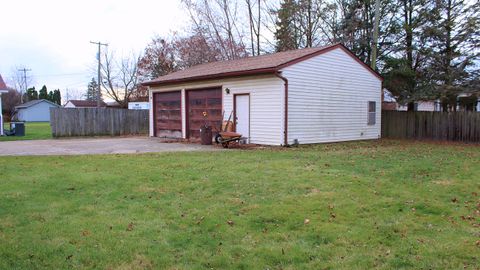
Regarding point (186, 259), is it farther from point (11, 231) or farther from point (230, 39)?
point (230, 39)

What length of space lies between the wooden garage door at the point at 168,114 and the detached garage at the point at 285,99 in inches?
1.9

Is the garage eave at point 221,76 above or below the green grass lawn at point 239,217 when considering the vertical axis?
above

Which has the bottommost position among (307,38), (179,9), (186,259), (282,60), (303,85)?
(186,259)

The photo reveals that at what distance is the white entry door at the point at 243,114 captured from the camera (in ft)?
51.4

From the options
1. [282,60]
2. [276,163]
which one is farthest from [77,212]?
[282,60]

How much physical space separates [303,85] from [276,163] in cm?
636

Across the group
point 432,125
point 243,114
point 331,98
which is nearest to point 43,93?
point 243,114

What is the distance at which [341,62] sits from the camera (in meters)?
16.9

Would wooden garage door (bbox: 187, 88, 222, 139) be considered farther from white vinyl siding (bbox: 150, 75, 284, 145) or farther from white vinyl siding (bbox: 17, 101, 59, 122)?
white vinyl siding (bbox: 17, 101, 59, 122)

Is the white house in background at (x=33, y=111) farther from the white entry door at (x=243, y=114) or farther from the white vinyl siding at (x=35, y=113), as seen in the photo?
the white entry door at (x=243, y=114)

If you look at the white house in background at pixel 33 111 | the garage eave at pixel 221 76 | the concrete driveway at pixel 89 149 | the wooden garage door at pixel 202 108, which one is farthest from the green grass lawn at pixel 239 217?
the white house in background at pixel 33 111

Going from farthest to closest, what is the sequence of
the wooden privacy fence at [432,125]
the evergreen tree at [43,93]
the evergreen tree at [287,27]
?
the evergreen tree at [43,93], the evergreen tree at [287,27], the wooden privacy fence at [432,125]

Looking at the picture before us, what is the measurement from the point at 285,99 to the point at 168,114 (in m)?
7.76

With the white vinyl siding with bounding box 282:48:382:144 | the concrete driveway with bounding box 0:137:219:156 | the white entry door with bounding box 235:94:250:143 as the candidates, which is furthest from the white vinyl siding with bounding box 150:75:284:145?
the concrete driveway with bounding box 0:137:219:156
